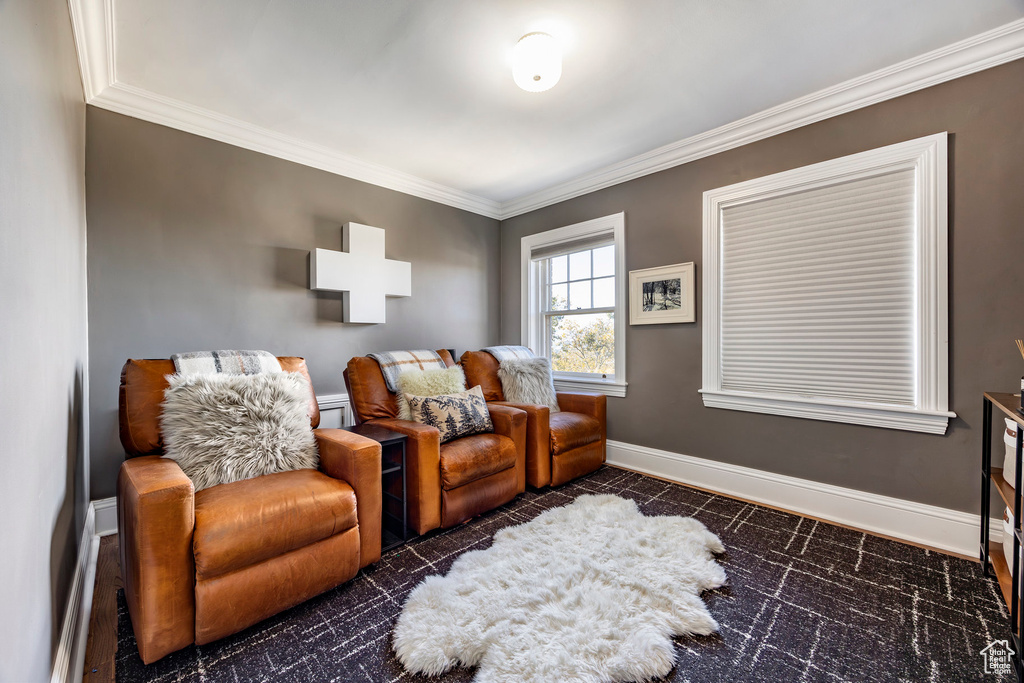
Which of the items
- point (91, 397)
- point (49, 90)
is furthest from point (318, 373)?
point (49, 90)

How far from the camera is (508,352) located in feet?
11.6

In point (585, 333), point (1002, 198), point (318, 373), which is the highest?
point (1002, 198)

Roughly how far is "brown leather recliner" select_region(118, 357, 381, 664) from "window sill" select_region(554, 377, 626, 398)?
7.38ft

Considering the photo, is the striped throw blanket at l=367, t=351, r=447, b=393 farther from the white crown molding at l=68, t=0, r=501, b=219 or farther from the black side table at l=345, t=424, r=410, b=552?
the white crown molding at l=68, t=0, r=501, b=219

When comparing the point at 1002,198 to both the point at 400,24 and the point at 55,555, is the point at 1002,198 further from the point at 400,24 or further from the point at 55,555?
the point at 55,555

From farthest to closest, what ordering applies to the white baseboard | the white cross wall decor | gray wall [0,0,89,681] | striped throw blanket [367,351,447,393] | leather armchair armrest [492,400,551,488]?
→ 1. the white cross wall decor
2. leather armchair armrest [492,400,551,488]
3. striped throw blanket [367,351,447,393]
4. the white baseboard
5. gray wall [0,0,89,681]

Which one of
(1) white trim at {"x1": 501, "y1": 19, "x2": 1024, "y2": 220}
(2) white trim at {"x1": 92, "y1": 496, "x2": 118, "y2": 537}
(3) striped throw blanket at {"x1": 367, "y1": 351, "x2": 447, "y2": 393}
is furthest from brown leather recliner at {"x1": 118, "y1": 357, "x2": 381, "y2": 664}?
(1) white trim at {"x1": 501, "y1": 19, "x2": 1024, "y2": 220}

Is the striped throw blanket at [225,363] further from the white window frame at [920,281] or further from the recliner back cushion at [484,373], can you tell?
the white window frame at [920,281]

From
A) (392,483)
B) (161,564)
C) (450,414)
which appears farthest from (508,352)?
(161,564)

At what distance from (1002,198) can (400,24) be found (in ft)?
10.1

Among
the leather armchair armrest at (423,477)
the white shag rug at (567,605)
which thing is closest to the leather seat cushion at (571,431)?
the white shag rug at (567,605)

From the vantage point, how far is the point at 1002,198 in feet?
6.72

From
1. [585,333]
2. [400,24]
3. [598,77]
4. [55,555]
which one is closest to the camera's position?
[55,555]

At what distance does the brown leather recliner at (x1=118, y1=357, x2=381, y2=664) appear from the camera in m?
1.34
